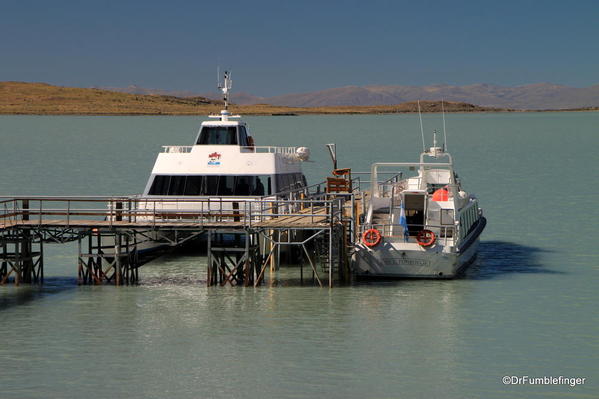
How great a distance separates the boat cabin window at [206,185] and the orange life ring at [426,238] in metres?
6.93

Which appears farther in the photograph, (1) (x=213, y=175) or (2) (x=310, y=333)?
(1) (x=213, y=175)

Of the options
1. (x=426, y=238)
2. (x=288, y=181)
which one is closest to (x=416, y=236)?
(x=426, y=238)

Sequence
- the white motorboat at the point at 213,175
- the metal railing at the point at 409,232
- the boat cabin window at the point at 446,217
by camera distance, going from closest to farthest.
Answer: the metal railing at the point at 409,232 → the boat cabin window at the point at 446,217 → the white motorboat at the point at 213,175

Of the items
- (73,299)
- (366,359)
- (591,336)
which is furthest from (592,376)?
(73,299)

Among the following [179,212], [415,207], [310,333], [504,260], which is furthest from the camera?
[504,260]

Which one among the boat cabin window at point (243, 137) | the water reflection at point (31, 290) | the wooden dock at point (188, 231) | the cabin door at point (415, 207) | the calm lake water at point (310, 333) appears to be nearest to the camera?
the calm lake water at point (310, 333)

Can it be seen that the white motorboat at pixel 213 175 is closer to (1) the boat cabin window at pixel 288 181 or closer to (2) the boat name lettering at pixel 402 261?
(1) the boat cabin window at pixel 288 181

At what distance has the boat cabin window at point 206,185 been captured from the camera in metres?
33.7

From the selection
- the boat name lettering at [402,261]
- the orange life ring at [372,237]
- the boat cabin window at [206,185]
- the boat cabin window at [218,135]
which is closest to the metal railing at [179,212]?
the boat cabin window at [206,185]

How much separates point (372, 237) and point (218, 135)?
28.3 feet

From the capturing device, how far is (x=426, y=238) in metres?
28.8

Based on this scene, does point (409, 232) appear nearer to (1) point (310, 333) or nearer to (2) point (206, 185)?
(2) point (206, 185)

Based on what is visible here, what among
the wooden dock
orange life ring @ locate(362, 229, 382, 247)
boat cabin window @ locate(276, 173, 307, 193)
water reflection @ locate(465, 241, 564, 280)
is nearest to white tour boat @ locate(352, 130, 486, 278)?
orange life ring @ locate(362, 229, 382, 247)

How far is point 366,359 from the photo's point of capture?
863 inches
